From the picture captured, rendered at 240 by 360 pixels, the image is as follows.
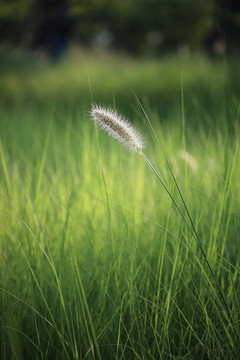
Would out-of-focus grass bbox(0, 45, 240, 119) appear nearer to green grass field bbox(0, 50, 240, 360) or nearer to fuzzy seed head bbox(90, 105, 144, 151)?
green grass field bbox(0, 50, 240, 360)

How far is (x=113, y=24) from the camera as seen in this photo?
56.2 feet

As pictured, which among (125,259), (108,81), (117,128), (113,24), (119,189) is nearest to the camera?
(117,128)

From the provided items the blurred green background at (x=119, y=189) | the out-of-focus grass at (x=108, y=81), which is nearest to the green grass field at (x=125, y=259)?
the blurred green background at (x=119, y=189)

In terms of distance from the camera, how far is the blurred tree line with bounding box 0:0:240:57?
10477 millimetres

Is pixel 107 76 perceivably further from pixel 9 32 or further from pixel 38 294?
pixel 9 32

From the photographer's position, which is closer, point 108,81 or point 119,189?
point 119,189

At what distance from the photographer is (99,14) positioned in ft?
48.6

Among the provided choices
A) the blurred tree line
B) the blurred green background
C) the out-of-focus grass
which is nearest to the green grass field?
the blurred green background

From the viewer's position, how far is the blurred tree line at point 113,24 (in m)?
10.5

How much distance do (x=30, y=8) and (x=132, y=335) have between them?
11859 millimetres

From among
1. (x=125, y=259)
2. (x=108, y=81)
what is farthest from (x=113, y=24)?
(x=125, y=259)

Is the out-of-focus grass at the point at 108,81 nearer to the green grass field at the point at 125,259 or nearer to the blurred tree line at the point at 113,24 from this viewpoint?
the blurred tree line at the point at 113,24

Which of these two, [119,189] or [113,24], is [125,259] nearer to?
[119,189]

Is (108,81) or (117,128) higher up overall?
(108,81)
